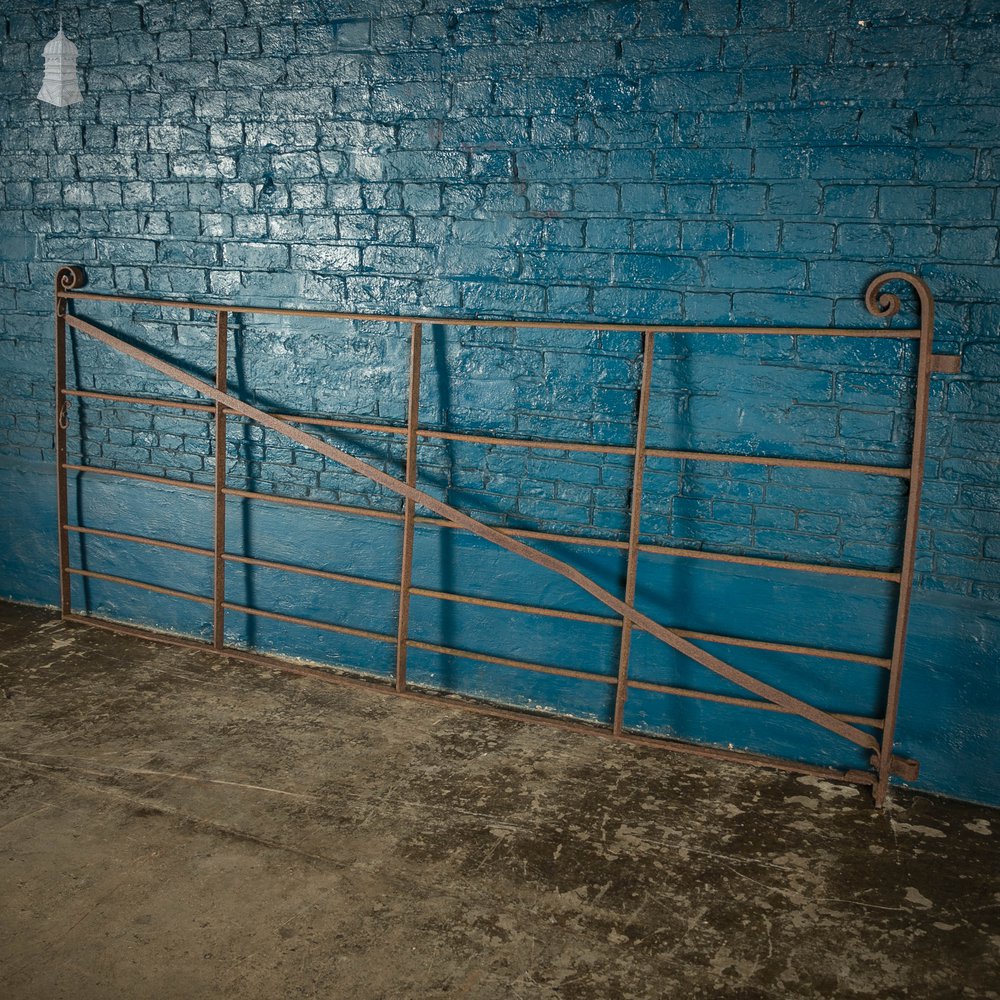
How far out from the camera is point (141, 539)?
4395 millimetres

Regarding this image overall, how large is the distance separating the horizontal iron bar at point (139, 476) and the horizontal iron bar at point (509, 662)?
4.06 feet

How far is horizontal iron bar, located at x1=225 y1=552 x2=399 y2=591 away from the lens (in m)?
3.94

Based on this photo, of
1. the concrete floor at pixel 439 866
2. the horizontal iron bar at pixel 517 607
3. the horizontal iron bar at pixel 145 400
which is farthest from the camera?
the horizontal iron bar at pixel 145 400

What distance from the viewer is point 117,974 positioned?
7.54 ft

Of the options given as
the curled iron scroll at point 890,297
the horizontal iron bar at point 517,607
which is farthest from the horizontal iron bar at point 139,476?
the curled iron scroll at point 890,297

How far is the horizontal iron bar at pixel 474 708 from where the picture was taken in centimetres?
337

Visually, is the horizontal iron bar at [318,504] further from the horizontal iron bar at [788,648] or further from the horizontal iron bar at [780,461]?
the horizontal iron bar at [788,648]

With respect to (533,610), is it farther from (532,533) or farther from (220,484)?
(220,484)

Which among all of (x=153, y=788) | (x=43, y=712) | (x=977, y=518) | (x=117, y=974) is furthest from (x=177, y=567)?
(x=977, y=518)

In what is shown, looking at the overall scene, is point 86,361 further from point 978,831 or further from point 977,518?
point 978,831

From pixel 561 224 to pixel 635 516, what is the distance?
1.11 metres

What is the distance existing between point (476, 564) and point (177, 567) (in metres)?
1.55

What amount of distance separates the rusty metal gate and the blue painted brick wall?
0.29 ft

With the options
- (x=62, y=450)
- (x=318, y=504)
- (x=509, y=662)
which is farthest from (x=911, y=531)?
(x=62, y=450)
